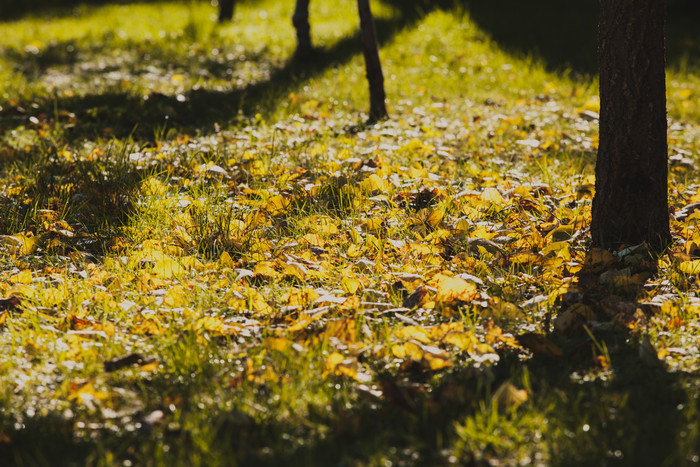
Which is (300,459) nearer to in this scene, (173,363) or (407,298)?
(173,363)

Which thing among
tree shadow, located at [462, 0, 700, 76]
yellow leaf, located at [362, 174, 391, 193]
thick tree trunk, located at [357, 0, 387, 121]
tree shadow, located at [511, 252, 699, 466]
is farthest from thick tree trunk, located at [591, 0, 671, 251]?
tree shadow, located at [462, 0, 700, 76]

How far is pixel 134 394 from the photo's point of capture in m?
2.02

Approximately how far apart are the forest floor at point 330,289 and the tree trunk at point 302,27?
1510mm

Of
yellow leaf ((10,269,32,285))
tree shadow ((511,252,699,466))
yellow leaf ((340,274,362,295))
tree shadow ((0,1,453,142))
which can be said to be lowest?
tree shadow ((0,1,453,142))

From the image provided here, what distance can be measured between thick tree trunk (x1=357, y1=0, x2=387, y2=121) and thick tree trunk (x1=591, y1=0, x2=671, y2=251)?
2.41 meters

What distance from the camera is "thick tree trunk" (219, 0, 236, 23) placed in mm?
10008

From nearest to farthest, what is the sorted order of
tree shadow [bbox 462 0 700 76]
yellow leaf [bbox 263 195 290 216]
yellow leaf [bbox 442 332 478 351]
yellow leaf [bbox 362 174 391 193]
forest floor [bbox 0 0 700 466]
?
forest floor [bbox 0 0 700 466] < yellow leaf [bbox 442 332 478 351] < yellow leaf [bbox 263 195 290 216] < yellow leaf [bbox 362 174 391 193] < tree shadow [bbox 462 0 700 76]

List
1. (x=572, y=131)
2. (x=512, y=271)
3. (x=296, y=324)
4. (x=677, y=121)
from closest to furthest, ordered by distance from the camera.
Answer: (x=296, y=324)
(x=512, y=271)
(x=572, y=131)
(x=677, y=121)

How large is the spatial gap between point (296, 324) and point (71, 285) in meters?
1.02

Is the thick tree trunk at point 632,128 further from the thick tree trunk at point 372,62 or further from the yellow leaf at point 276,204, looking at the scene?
the thick tree trunk at point 372,62

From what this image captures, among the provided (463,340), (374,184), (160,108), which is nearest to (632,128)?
(463,340)

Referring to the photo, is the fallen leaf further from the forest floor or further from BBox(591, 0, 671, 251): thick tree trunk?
BBox(591, 0, 671, 251): thick tree trunk

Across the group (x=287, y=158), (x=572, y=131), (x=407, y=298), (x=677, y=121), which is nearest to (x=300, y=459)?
(x=407, y=298)

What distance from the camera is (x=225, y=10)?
1007 centimetres
